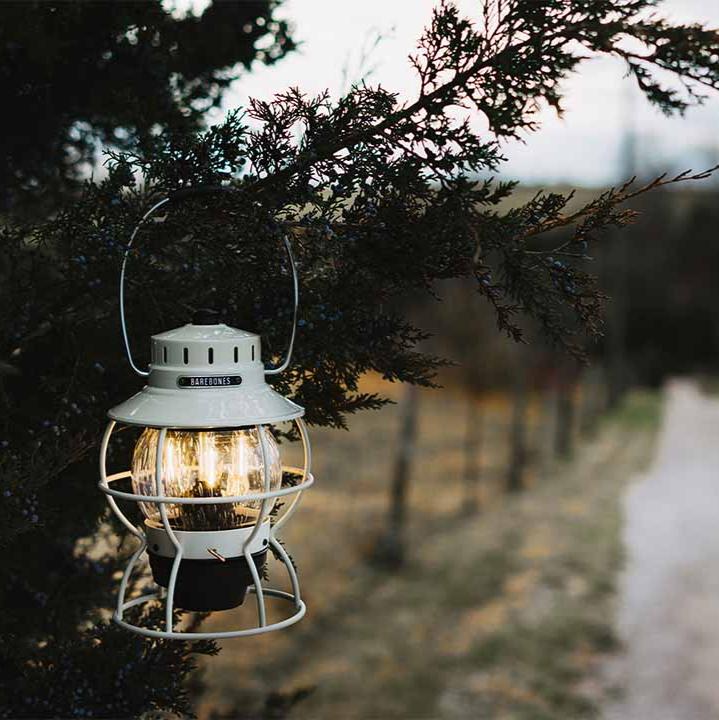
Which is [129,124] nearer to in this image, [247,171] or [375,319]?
[247,171]

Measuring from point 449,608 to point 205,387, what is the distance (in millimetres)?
11607

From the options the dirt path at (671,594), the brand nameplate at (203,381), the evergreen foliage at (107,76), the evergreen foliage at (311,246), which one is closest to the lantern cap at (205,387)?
the brand nameplate at (203,381)

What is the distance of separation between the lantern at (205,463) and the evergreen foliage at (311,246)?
208 mm

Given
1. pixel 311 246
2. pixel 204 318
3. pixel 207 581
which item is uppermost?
pixel 311 246

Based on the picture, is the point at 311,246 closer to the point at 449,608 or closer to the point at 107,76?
the point at 107,76

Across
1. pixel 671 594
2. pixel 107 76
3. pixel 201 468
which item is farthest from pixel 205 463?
pixel 671 594

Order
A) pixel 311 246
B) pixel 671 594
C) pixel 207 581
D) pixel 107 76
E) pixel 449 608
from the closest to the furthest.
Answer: pixel 207 581 < pixel 311 246 < pixel 107 76 < pixel 671 594 < pixel 449 608

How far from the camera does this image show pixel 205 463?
185 cm

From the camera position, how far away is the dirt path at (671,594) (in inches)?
360

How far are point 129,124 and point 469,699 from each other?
27.6ft

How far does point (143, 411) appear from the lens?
1.76m

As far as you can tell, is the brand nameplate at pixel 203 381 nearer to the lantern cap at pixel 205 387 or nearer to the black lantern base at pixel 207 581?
the lantern cap at pixel 205 387

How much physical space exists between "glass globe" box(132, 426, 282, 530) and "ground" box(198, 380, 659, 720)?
145 cm

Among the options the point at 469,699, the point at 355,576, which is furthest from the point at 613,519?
the point at 469,699
